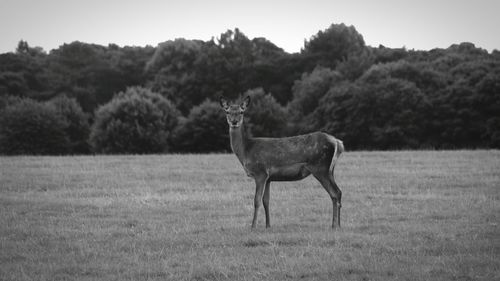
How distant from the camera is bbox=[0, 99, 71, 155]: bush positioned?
60.8 meters

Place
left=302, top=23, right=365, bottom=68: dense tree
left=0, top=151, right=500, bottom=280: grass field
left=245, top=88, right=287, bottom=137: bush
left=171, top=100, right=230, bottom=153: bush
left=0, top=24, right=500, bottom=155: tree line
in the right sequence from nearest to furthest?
1. left=0, top=151, right=500, bottom=280: grass field
2. left=0, top=24, right=500, bottom=155: tree line
3. left=171, top=100, right=230, bottom=153: bush
4. left=245, top=88, right=287, bottom=137: bush
5. left=302, top=23, right=365, bottom=68: dense tree

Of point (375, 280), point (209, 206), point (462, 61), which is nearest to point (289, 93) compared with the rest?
point (462, 61)

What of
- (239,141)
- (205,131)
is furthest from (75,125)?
(239,141)

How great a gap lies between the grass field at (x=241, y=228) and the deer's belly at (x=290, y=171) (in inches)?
40.2

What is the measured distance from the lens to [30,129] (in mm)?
61156

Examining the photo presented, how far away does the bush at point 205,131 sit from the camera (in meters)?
60.7

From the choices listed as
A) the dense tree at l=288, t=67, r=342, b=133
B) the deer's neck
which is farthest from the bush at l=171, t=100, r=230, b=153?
the deer's neck

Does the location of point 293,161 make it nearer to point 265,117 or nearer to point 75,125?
point 265,117

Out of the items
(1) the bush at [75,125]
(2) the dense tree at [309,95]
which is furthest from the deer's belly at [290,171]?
(1) the bush at [75,125]

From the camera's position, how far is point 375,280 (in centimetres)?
→ 812

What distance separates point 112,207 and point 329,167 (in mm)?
6046

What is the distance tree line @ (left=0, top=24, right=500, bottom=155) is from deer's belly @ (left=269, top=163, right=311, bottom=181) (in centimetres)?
4656

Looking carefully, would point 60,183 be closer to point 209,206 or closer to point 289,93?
point 209,206

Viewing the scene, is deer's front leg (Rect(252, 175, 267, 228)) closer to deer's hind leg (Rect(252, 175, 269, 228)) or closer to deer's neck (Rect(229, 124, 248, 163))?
deer's hind leg (Rect(252, 175, 269, 228))
